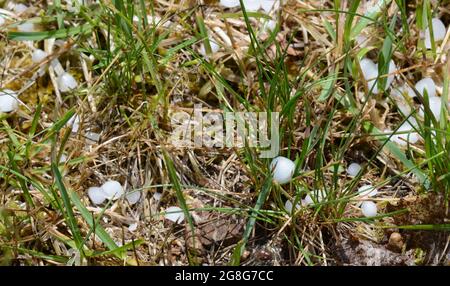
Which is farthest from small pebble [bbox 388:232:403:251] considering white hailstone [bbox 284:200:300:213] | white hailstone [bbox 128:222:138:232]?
white hailstone [bbox 128:222:138:232]

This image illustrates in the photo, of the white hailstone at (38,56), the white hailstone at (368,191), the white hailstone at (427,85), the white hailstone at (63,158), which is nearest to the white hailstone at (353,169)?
the white hailstone at (368,191)

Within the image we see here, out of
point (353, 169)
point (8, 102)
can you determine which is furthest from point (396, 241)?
point (8, 102)

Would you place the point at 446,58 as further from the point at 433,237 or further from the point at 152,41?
the point at 152,41

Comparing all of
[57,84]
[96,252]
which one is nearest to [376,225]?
[96,252]

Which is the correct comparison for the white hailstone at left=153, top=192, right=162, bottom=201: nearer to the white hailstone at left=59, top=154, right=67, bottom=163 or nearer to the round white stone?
the white hailstone at left=59, top=154, right=67, bottom=163

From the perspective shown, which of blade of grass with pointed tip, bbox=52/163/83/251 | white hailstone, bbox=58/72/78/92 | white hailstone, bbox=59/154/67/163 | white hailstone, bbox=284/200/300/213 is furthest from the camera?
white hailstone, bbox=58/72/78/92

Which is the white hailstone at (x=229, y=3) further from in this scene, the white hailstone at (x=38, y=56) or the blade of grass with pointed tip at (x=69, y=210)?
the blade of grass with pointed tip at (x=69, y=210)
